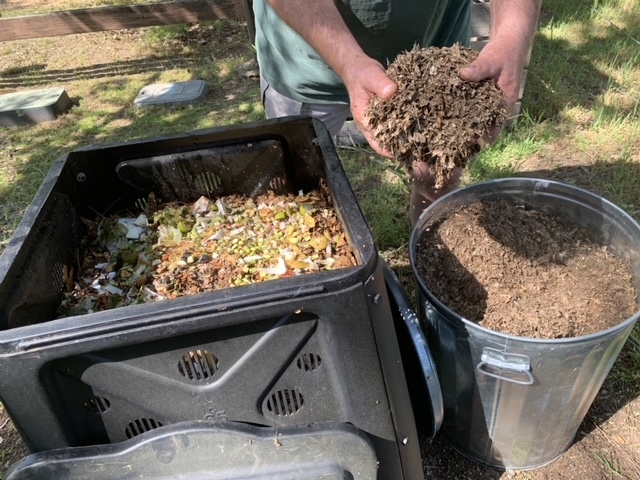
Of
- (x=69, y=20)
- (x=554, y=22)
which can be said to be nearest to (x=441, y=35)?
(x=554, y=22)

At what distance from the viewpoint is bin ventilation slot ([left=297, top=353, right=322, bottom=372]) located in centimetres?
98

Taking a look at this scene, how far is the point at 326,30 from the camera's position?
142 cm

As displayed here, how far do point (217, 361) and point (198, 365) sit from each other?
0.12 ft

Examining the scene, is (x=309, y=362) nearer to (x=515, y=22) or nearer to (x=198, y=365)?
(x=198, y=365)

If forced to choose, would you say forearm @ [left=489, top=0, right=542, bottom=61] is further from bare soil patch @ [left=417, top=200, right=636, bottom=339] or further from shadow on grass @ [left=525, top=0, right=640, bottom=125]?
shadow on grass @ [left=525, top=0, right=640, bottom=125]

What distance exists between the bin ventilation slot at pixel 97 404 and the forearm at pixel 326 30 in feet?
3.21

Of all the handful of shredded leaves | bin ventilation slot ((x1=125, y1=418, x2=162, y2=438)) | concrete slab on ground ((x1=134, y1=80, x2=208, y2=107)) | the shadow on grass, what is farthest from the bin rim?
concrete slab on ground ((x1=134, y1=80, x2=208, y2=107))

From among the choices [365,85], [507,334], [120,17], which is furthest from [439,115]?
[120,17]

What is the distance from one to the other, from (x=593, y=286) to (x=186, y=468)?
1.25 metres

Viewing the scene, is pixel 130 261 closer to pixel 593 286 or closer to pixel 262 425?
pixel 262 425

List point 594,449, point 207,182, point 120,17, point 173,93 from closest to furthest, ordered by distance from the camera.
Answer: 1. point 207,182
2. point 594,449
3. point 173,93
4. point 120,17

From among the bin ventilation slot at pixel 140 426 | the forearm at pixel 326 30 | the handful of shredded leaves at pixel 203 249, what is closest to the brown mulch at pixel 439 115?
the forearm at pixel 326 30

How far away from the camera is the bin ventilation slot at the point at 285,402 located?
1.01 m

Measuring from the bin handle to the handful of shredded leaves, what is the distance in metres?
0.46
